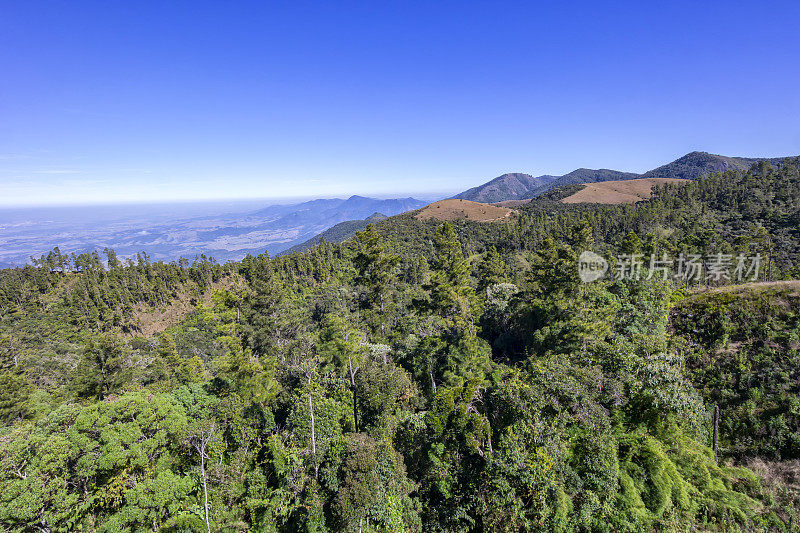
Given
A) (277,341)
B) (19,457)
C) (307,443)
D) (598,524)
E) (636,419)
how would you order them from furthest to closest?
(277,341)
(307,443)
(636,419)
(19,457)
(598,524)

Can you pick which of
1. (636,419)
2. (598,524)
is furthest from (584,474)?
(636,419)

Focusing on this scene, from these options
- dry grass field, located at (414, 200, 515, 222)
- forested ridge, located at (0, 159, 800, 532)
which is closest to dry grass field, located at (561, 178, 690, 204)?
dry grass field, located at (414, 200, 515, 222)

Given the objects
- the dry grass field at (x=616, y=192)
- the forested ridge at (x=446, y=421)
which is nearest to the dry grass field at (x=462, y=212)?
the dry grass field at (x=616, y=192)

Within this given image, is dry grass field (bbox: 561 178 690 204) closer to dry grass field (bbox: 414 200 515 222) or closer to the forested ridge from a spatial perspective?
dry grass field (bbox: 414 200 515 222)

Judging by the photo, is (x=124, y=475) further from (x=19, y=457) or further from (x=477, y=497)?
(x=477, y=497)

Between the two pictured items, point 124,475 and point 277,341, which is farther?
point 277,341

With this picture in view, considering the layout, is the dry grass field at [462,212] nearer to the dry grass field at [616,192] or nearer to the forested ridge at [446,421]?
the dry grass field at [616,192]
